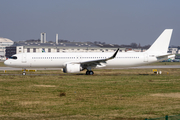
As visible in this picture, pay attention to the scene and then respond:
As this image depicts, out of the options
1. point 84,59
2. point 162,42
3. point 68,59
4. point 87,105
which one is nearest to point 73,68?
point 68,59

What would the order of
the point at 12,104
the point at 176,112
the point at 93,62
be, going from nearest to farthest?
the point at 176,112, the point at 12,104, the point at 93,62

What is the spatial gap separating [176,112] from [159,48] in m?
27.3

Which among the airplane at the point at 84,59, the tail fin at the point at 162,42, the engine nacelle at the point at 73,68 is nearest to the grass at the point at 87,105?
the engine nacelle at the point at 73,68

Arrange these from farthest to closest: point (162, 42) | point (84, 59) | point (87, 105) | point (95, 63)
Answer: point (162, 42) < point (84, 59) < point (95, 63) < point (87, 105)

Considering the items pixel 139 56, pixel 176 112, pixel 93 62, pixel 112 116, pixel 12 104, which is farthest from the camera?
pixel 139 56

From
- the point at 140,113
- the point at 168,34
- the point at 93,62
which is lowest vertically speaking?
the point at 140,113

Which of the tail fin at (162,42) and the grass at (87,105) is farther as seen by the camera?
the tail fin at (162,42)

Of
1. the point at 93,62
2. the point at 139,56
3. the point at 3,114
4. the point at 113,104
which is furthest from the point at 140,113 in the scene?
the point at 139,56

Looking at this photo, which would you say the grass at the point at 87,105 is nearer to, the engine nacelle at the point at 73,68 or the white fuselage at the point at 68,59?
the engine nacelle at the point at 73,68

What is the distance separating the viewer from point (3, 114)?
14.4 metres

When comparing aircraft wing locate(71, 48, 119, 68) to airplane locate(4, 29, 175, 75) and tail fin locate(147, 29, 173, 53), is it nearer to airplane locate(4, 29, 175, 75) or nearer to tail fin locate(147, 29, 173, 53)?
airplane locate(4, 29, 175, 75)

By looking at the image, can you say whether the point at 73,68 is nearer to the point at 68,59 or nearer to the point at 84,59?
the point at 68,59

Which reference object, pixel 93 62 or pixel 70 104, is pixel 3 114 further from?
pixel 93 62

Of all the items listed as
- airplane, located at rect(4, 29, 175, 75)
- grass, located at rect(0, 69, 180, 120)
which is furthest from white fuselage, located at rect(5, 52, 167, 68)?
grass, located at rect(0, 69, 180, 120)
